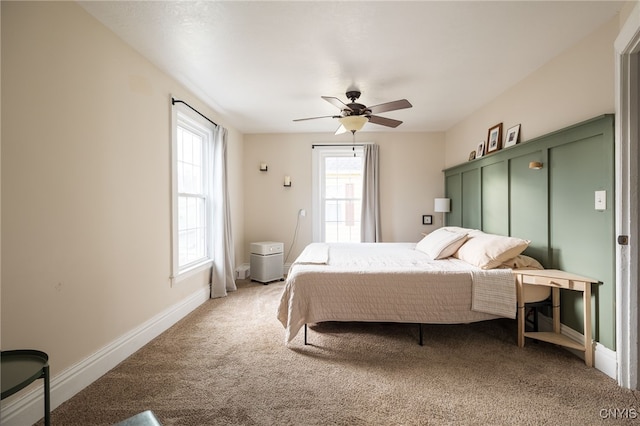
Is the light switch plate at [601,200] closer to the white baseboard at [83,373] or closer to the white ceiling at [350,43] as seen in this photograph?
the white ceiling at [350,43]

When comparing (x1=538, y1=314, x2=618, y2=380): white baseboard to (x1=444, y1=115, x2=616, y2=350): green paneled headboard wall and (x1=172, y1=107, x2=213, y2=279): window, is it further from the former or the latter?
(x1=172, y1=107, x2=213, y2=279): window

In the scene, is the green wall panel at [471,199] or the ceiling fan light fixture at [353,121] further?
the green wall panel at [471,199]

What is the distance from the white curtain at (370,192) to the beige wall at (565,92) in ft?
5.99

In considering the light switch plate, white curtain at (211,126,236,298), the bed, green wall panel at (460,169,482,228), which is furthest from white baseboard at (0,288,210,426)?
green wall panel at (460,169,482,228)

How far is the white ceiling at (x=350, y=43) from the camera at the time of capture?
6.38ft

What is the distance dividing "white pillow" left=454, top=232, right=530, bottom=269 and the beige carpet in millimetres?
681

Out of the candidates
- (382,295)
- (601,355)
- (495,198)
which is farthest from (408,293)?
(495,198)

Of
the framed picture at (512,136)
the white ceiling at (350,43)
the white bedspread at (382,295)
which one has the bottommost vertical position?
the white bedspread at (382,295)

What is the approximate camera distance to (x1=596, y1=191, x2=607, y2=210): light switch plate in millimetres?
2041

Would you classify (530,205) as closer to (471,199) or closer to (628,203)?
(628,203)

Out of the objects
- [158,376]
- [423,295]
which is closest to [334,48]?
[423,295]

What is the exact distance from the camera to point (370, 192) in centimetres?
502

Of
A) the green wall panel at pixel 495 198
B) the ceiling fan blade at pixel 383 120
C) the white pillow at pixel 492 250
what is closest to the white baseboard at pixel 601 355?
the white pillow at pixel 492 250

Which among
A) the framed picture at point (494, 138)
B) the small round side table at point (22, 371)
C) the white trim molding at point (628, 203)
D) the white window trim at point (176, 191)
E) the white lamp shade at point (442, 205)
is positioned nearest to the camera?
the small round side table at point (22, 371)
